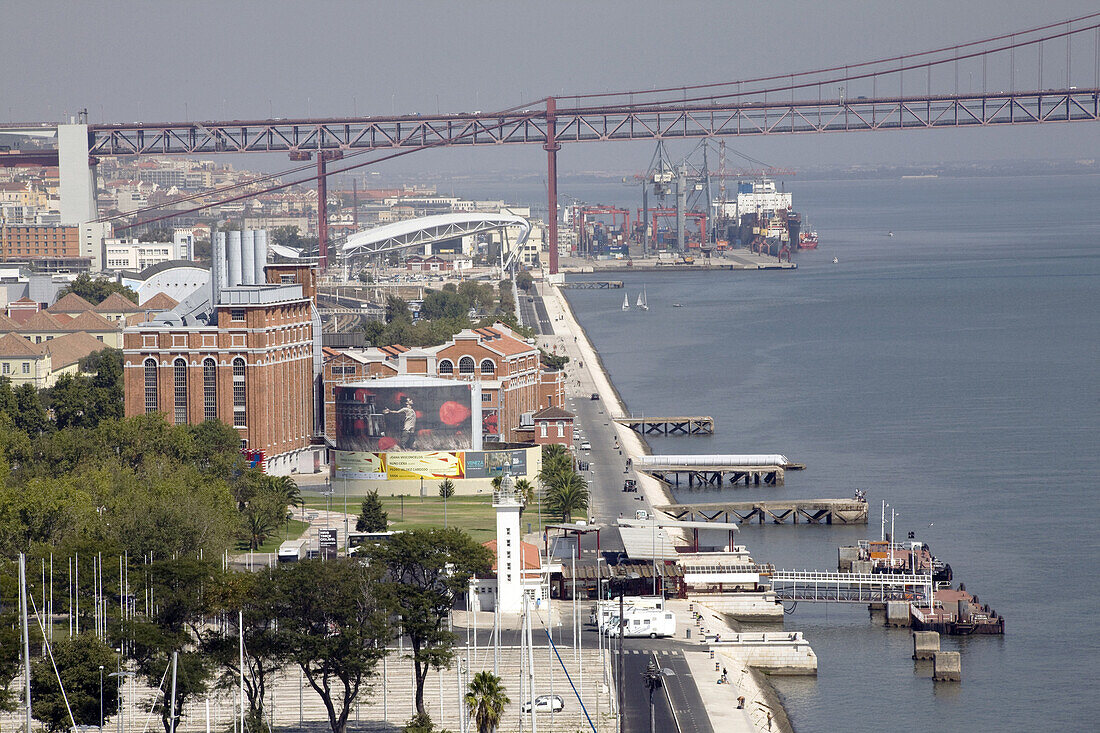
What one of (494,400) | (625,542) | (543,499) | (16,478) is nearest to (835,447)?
(494,400)

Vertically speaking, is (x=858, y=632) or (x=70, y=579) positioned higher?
(x=70, y=579)

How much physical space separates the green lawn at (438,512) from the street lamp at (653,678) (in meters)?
12.7

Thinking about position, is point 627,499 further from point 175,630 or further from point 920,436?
point 175,630

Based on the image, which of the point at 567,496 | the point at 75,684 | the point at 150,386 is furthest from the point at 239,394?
the point at 75,684

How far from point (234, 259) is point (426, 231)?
10870 cm

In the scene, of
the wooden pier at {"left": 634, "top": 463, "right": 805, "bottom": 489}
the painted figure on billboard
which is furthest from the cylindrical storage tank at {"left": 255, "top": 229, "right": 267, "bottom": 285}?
the wooden pier at {"left": 634, "top": 463, "right": 805, "bottom": 489}

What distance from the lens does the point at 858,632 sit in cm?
4459

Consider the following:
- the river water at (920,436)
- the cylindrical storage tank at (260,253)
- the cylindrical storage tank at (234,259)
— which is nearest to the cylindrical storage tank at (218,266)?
the cylindrical storage tank at (234,259)

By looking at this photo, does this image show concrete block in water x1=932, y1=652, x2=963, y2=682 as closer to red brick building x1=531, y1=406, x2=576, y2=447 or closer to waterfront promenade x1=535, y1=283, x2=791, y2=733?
waterfront promenade x1=535, y1=283, x2=791, y2=733

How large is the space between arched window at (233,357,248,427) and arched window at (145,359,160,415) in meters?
2.51

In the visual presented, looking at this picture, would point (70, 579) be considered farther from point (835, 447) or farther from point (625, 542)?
point (835, 447)

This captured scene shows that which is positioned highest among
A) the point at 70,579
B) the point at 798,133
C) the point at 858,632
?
the point at 798,133

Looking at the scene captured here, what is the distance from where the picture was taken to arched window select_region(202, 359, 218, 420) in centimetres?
6309

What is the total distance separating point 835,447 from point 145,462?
2864 cm
